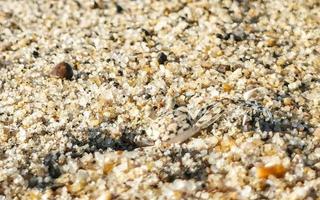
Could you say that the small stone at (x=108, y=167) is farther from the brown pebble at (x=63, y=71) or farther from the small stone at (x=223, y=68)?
the small stone at (x=223, y=68)

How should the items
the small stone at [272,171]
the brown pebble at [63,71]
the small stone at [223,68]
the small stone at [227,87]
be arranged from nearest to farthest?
the small stone at [272,171]
the small stone at [227,87]
the small stone at [223,68]
the brown pebble at [63,71]

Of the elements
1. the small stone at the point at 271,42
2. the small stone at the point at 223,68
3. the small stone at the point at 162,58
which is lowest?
the small stone at the point at 223,68

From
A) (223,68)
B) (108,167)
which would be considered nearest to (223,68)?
(223,68)

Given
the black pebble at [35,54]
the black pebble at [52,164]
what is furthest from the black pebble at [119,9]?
the black pebble at [52,164]

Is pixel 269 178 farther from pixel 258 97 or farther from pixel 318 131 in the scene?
pixel 258 97

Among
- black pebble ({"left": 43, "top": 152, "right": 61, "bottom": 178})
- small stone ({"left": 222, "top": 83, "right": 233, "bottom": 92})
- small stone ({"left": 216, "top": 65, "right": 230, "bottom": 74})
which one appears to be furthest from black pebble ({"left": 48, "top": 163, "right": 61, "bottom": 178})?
small stone ({"left": 216, "top": 65, "right": 230, "bottom": 74})

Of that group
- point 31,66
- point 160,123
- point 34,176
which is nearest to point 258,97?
point 160,123

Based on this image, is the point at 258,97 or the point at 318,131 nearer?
the point at 318,131

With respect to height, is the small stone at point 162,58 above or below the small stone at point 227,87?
above
